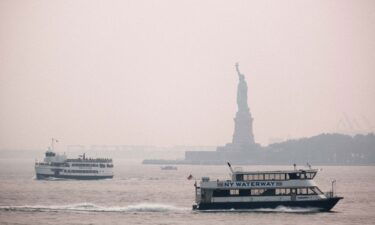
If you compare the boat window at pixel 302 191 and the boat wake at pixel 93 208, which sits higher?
the boat window at pixel 302 191

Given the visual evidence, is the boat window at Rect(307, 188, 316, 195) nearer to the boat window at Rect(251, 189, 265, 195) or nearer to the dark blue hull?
the dark blue hull

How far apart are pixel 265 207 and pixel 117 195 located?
153 ft

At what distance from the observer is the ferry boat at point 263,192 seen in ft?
361

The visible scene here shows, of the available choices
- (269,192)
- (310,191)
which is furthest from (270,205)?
(310,191)

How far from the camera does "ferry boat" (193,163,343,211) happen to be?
11000cm

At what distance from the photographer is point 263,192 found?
110 meters

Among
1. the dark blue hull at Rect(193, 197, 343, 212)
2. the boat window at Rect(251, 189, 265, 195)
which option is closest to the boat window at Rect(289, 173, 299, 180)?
the dark blue hull at Rect(193, 197, 343, 212)

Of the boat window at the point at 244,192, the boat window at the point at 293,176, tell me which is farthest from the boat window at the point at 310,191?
the boat window at the point at 244,192

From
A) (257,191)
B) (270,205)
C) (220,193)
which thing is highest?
(257,191)

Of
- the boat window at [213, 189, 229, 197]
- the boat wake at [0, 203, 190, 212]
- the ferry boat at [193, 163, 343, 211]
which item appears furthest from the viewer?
the boat wake at [0, 203, 190, 212]

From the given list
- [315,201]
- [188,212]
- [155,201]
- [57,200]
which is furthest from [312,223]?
[57,200]

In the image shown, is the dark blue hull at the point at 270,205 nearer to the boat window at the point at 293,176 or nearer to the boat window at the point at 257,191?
the boat window at the point at 257,191

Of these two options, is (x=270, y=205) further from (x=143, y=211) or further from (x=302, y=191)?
(x=143, y=211)

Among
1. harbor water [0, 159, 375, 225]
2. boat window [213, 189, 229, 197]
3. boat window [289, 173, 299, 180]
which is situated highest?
boat window [289, 173, 299, 180]
